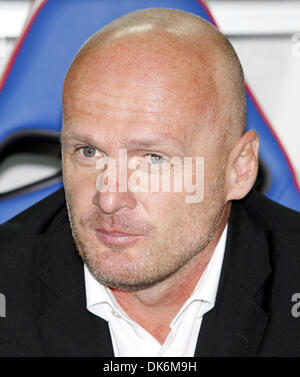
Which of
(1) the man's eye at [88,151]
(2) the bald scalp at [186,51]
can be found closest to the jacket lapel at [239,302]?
(2) the bald scalp at [186,51]

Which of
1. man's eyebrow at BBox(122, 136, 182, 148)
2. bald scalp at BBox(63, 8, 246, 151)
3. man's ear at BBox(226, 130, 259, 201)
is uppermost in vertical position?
bald scalp at BBox(63, 8, 246, 151)

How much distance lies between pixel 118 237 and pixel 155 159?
0.49 ft

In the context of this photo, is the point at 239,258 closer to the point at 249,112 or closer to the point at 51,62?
the point at 249,112

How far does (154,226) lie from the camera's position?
1148mm

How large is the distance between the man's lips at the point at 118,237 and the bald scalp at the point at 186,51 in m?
0.24

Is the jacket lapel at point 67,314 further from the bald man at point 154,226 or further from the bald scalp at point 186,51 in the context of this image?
the bald scalp at point 186,51

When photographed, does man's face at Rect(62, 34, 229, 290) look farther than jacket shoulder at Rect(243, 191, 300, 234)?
No

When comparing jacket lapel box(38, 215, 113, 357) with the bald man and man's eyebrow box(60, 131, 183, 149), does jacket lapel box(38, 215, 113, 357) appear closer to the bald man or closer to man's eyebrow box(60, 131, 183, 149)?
the bald man

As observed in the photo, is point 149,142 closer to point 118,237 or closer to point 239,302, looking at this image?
point 118,237

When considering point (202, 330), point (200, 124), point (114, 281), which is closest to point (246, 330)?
point (202, 330)

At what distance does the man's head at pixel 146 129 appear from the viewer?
1118 millimetres

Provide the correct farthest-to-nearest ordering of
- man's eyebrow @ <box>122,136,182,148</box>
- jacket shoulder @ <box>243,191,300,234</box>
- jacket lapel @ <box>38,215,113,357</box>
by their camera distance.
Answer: jacket shoulder @ <box>243,191,300,234</box>, jacket lapel @ <box>38,215,113,357</box>, man's eyebrow @ <box>122,136,182,148</box>

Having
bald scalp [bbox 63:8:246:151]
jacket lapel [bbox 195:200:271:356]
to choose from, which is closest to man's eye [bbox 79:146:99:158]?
bald scalp [bbox 63:8:246:151]

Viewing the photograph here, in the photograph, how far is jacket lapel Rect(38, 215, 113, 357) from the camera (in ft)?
4.07
